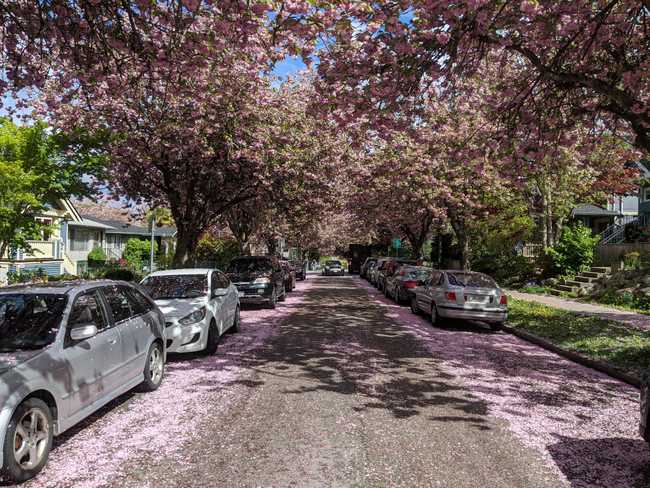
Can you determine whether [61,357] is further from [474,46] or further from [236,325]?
[474,46]

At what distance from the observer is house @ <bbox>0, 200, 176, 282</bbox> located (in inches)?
983

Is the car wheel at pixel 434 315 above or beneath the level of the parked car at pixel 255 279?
beneath

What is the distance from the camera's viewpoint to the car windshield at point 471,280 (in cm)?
1286

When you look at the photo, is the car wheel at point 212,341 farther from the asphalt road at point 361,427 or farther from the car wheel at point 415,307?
the car wheel at point 415,307

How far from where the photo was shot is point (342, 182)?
2283cm

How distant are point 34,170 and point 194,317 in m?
8.22

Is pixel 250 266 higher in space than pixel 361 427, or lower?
higher

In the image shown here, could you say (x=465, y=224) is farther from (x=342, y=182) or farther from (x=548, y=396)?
(x=548, y=396)

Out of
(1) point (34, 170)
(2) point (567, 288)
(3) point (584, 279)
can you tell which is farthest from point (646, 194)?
(1) point (34, 170)

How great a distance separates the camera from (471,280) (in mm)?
13164

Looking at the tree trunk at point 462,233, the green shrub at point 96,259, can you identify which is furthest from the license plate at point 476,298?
the green shrub at point 96,259

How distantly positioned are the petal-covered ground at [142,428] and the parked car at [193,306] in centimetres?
43

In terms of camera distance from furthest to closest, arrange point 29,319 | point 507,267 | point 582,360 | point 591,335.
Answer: point 507,267, point 591,335, point 582,360, point 29,319

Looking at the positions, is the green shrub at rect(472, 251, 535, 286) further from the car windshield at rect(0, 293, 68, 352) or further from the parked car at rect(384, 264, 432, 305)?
the car windshield at rect(0, 293, 68, 352)
